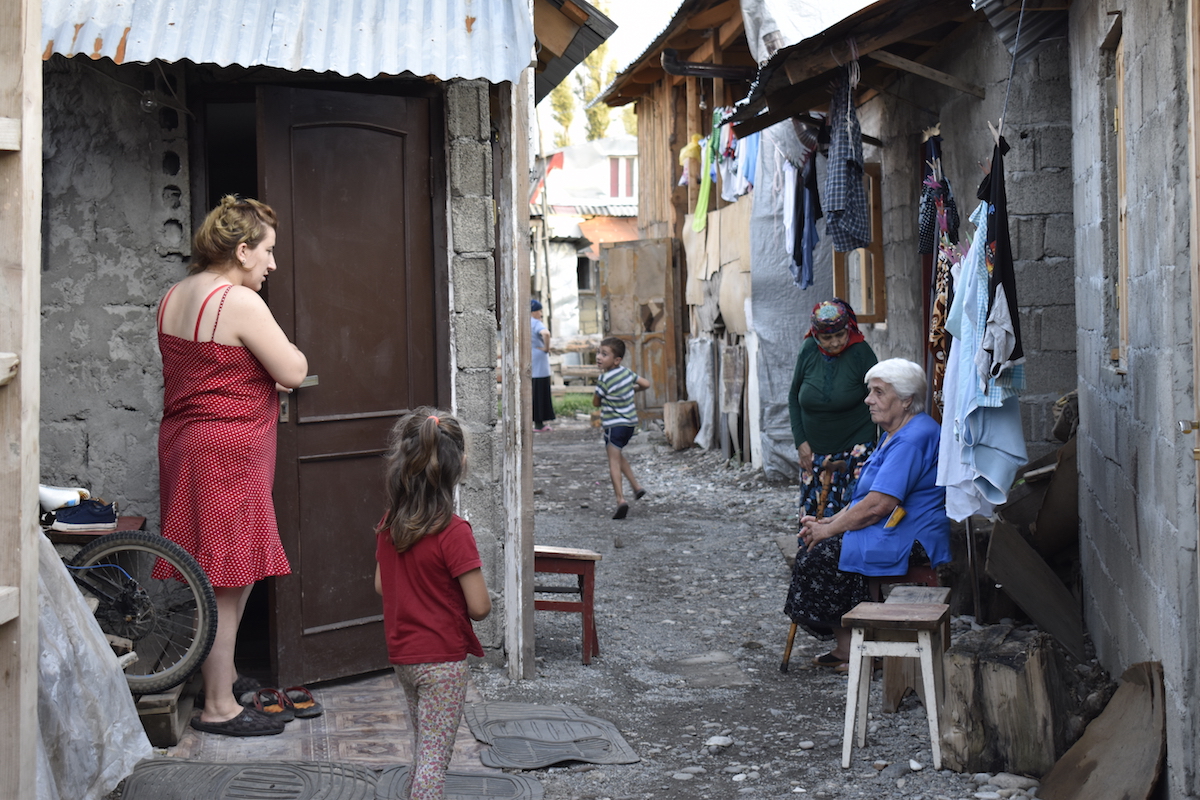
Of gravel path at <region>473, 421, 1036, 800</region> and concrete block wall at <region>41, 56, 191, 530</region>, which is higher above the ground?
concrete block wall at <region>41, 56, 191, 530</region>

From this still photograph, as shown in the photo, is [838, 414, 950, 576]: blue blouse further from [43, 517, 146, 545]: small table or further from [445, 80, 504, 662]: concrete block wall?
[43, 517, 146, 545]: small table

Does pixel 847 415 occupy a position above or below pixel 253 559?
above

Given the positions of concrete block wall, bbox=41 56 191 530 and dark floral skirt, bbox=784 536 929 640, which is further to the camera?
dark floral skirt, bbox=784 536 929 640

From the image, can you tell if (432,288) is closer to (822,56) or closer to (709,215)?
(822,56)

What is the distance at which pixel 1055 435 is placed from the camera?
6.30 metres

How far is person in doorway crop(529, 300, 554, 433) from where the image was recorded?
1592cm

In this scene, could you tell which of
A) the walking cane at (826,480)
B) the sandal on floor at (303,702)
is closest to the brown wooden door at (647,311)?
the walking cane at (826,480)

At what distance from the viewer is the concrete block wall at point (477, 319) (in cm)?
539

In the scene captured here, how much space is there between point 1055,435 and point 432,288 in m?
3.42

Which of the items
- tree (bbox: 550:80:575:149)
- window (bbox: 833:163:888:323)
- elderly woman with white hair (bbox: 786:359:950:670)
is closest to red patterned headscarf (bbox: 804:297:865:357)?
elderly woman with white hair (bbox: 786:359:950:670)

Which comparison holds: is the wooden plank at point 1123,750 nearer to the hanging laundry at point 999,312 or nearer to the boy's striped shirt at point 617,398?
the hanging laundry at point 999,312

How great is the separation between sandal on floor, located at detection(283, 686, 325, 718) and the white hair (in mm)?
2822

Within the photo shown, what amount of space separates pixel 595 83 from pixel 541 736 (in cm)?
3922

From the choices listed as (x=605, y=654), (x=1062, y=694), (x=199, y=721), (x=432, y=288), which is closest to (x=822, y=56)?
(x=432, y=288)
